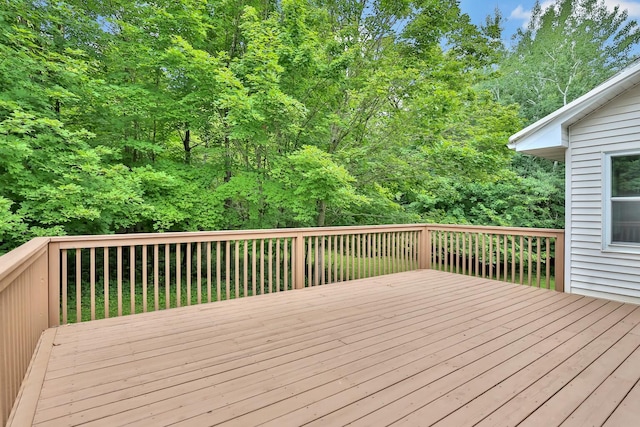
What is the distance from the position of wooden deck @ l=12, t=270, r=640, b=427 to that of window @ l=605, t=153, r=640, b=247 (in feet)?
2.87

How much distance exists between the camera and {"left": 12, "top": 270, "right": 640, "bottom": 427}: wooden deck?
180 cm

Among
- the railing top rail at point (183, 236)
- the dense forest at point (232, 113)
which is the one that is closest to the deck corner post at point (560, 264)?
the railing top rail at point (183, 236)

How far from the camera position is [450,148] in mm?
6789

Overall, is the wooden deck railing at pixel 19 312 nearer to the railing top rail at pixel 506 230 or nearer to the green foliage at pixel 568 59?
the railing top rail at pixel 506 230

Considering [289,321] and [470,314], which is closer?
[289,321]

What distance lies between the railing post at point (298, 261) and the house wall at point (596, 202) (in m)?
A: 3.56

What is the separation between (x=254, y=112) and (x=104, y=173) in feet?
8.45

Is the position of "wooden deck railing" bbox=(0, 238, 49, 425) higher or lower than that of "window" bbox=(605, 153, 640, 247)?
lower

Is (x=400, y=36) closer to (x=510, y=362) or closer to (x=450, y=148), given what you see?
(x=450, y=148)

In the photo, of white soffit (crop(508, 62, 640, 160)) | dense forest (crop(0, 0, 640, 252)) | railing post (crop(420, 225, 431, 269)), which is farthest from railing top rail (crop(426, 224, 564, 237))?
dense forest (crop(0, 0, 640, 252))

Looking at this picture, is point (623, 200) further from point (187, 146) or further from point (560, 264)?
point (187, 146)

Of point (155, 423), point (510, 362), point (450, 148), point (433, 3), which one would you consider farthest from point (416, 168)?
point (155, 423)

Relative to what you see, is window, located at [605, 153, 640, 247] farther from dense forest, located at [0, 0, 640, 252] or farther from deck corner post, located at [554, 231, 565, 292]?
dense forest, located at [0, 0, 640, 252]

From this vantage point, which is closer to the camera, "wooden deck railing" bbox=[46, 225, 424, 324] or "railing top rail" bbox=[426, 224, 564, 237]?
"wooden deck railing" bbox=[46, 225, 424, 324]
